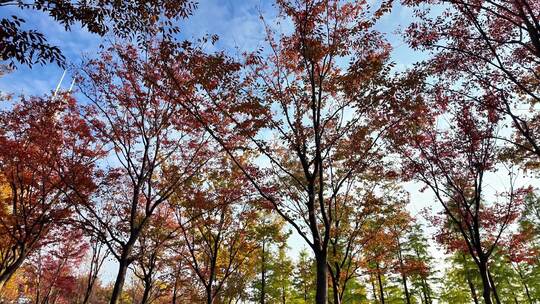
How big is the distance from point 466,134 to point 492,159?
1404 mm

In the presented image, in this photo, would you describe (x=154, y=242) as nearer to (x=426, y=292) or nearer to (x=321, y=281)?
(x=321, y=281)

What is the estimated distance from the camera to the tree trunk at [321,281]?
7.82m

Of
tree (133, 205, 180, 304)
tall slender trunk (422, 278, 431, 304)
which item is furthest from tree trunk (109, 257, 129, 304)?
tall slender trunk (422, 278, 431, 304)

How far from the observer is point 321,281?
795 cm

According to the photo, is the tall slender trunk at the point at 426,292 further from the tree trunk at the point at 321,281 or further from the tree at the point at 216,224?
the tree trunk at the point at 321,281

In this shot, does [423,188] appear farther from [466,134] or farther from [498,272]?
[498,272]

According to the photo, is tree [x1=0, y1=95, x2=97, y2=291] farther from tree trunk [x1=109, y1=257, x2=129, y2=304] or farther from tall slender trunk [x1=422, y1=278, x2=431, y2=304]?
tall slender trunk [x1=422, y1=278, x2=431, y2=304]

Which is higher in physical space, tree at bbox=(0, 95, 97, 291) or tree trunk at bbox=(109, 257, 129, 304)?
tree at bbox=(0, 95, 97, 291)

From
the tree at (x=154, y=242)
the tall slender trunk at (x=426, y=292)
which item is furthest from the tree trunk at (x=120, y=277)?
the tall slender trunk at (x=426, y=292)

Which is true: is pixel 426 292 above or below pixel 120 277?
above

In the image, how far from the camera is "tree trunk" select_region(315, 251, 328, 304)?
7.82m

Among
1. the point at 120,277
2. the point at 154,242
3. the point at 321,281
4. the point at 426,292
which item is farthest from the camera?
the point at 426,292

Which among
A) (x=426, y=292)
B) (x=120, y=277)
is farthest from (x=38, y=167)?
(x=426, y=292)

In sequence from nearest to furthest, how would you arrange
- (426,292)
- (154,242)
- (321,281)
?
(321,281) < (154,242) < (426,292)
